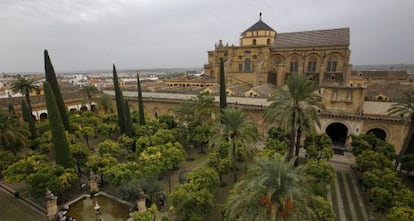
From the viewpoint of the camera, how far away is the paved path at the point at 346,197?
45.6ft

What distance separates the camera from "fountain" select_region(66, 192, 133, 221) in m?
13.8

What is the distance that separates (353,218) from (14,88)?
35.9 meters

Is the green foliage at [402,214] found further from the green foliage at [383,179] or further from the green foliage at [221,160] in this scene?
the green foliage at [221,160]

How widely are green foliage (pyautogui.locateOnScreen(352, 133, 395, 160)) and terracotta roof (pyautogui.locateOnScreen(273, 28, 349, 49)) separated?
68.5 ft

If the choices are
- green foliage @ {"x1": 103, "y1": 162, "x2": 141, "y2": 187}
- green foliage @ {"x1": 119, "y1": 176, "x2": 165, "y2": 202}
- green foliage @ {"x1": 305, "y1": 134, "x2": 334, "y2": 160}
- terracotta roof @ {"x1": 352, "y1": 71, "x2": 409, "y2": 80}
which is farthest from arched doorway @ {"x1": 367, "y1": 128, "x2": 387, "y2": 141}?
terracotta roof @ {"x1": 352, "y1": 71, "x2": 409, "y2": 80}

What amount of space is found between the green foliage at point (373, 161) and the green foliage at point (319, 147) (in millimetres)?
2297

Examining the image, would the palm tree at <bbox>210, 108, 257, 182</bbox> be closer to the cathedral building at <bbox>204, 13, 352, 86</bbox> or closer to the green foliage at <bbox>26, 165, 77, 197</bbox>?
the green foliage at <bbox>26, 165, 77, 197</bbox>

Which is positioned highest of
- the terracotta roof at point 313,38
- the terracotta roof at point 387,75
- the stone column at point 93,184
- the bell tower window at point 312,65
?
the terracotta roof at point 313,38

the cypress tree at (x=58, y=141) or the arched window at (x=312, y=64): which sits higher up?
the arched window at (x=312, y=64)

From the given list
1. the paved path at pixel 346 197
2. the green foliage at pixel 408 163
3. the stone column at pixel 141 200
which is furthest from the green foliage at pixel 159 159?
the green foliage at pixel 408 163

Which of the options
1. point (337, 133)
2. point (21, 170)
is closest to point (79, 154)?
point (21, 170)

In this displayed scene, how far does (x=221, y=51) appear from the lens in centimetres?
A: 4484

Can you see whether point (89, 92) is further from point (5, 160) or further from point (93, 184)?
point (93, 184)

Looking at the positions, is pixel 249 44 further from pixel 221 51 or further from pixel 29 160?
pixel 29 160
